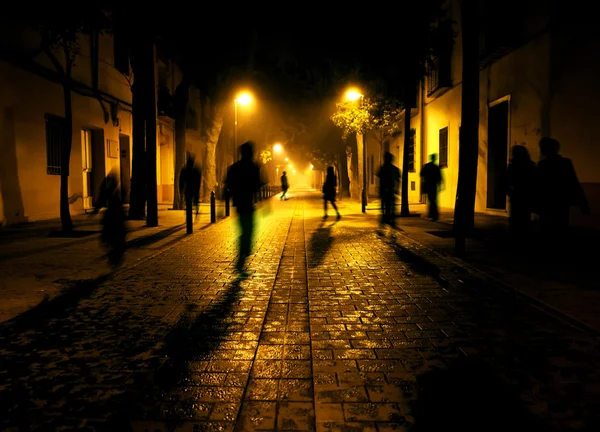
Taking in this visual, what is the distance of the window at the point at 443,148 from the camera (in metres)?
20.6

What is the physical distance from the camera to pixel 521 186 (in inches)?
313

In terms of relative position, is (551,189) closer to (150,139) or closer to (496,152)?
(150,139)

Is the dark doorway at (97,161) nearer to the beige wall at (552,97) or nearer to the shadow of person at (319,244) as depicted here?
the shadow of person at (319,244)

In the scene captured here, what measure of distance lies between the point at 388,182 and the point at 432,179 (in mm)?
1803

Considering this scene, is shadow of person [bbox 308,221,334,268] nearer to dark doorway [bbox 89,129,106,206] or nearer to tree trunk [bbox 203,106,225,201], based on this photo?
dark doorway [bbox 89,129,106,206]

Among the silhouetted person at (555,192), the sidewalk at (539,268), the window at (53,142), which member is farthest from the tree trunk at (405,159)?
the window at (53,142)

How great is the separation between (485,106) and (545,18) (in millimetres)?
4232

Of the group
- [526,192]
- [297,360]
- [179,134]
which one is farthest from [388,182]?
[297,360]

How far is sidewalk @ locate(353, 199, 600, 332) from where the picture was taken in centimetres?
502

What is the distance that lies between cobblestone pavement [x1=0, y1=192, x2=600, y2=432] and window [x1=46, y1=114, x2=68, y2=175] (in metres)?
10.5

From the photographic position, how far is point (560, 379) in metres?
3.24

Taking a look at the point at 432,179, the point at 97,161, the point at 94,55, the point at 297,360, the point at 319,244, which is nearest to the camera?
the point at 297,360

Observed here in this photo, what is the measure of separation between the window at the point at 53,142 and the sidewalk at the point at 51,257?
2358mm

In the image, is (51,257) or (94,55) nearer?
(51,257)
